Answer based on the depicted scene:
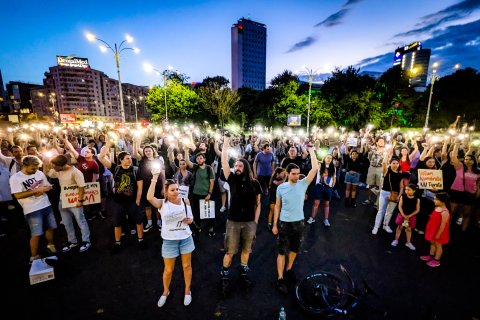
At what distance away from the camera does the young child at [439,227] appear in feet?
14.7

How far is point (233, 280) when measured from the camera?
422 cm

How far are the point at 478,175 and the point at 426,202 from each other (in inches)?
94.5

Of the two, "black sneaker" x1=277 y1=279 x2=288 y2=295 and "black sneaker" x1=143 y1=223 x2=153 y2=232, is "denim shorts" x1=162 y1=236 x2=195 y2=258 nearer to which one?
"black sneaker" x1=277 y1=279 x2=288 y2=295

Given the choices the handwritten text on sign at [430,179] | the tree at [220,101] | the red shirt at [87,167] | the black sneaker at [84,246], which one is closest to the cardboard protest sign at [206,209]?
the black sneaker at [84,246]

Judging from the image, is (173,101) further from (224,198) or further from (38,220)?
(38,220)

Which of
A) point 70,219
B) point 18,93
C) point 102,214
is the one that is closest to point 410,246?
point 70,219

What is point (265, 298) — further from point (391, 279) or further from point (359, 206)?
point (359, 206)

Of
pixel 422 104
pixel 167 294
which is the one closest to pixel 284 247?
pixel 167 294

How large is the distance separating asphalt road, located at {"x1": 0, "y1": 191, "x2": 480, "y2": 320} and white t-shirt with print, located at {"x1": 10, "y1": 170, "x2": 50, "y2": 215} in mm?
1233

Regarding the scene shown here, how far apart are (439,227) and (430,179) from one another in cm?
233

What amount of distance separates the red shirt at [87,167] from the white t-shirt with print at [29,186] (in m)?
1.28

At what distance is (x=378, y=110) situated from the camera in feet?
88.3

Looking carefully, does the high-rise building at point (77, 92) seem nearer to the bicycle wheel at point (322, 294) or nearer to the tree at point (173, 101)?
the tree at point (173, 101)

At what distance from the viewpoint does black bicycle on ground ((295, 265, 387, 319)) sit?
10.8 ft
